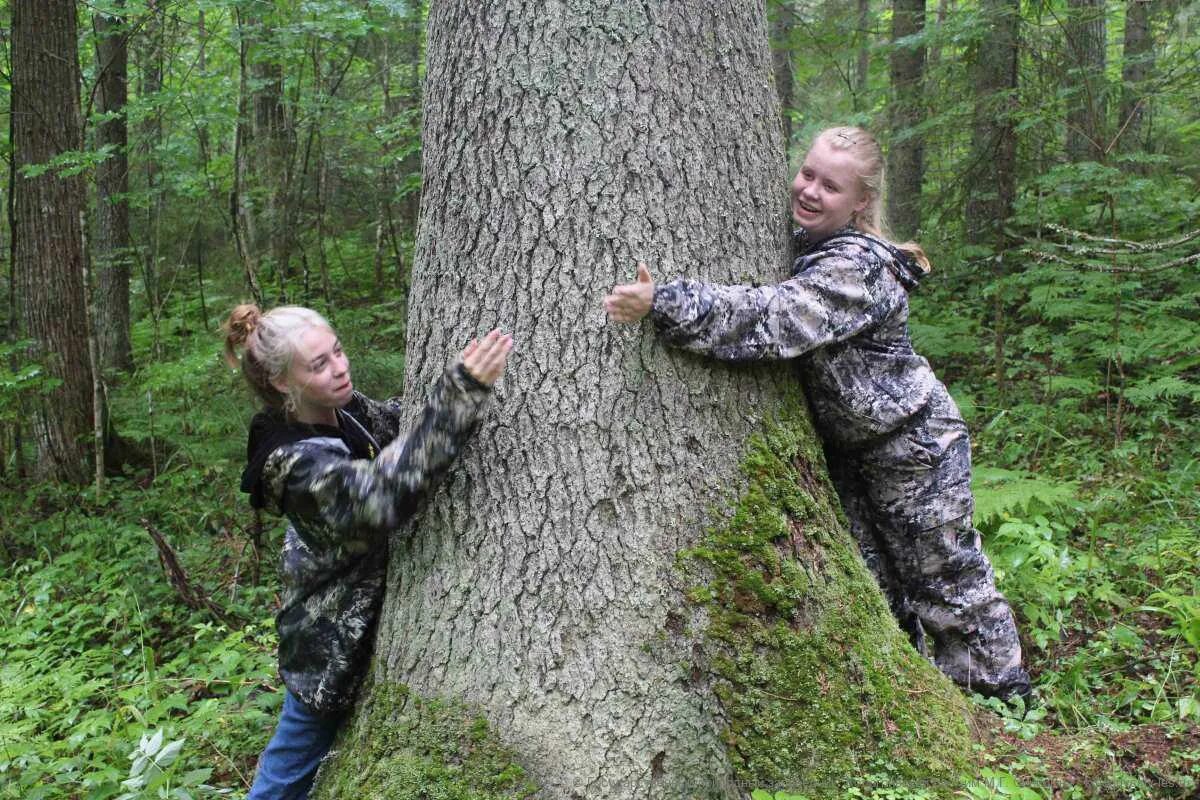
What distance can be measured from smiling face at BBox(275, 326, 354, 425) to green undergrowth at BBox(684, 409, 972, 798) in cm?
131

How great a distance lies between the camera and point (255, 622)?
476 cm

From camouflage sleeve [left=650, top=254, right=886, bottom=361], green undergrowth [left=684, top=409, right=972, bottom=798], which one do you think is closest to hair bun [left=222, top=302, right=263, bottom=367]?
camouflage sleeve [left=650, top=254, right=886, bottom=361]

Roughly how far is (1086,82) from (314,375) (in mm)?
5917

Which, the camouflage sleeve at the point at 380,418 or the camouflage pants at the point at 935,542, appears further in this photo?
the camouflage sleeve at the point at 380,418

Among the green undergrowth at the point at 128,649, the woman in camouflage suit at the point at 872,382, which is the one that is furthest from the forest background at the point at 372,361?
the woman in camouflage suit at the point at 872,382

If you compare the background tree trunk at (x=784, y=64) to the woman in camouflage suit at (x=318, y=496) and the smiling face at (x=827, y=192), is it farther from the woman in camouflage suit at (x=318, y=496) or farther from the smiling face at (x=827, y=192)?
the woman in camouflage suit at (x=318, y=496)

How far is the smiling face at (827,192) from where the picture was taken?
2.87 meters

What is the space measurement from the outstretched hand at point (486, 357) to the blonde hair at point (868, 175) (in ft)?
4.50

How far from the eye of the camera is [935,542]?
3113mm

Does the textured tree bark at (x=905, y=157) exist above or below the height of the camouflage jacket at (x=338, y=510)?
above

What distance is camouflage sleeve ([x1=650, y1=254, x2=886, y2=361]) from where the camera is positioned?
237 cm

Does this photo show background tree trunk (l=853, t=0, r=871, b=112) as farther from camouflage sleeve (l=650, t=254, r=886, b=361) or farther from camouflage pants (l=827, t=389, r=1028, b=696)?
camouflage sleeve (l=650, t=254, r=886, b=361)

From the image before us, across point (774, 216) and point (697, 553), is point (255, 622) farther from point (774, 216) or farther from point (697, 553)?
point (774, 216)

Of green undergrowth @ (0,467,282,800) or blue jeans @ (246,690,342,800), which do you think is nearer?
blue jeans @ (246,690,342,800)
